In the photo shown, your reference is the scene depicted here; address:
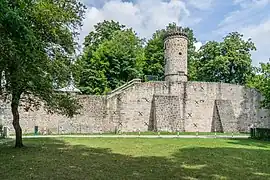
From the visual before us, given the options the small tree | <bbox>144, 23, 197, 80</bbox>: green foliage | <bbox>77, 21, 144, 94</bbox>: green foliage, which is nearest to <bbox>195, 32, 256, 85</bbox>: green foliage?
<bbox>144, 23, 197, 80</bbox>: green foliage

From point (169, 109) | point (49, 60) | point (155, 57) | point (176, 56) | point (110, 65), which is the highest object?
point (155, 57)

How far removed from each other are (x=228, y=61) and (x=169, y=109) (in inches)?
701

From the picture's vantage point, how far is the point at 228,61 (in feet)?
155

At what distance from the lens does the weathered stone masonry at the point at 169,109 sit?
31.8 metres

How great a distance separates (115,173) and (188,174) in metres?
1.93

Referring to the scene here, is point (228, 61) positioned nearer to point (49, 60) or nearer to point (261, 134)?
point (261, 134)

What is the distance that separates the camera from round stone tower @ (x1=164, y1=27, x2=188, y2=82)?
120 ft

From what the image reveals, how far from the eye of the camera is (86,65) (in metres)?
42.3

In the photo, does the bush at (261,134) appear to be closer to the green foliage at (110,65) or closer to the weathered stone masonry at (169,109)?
the weathered stone masonry at (169,109)

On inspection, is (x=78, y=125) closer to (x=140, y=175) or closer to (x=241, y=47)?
(x=140, y=175)

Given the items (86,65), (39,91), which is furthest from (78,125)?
(39,91)

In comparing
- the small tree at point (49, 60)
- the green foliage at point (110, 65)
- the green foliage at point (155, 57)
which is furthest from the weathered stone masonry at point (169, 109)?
the small tree at point (49, 60)

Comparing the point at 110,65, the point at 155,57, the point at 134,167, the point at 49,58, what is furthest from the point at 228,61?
the point at 134,167

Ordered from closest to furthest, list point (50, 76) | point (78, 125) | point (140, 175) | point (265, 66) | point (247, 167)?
point (140, 175), point (247, 167), point (50, 76), point (265, 66), point (78, 125)
